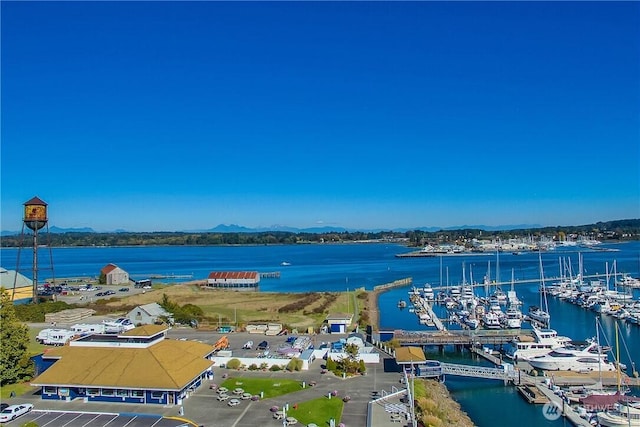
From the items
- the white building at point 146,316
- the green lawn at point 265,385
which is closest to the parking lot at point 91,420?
the green lawn at point 265,385

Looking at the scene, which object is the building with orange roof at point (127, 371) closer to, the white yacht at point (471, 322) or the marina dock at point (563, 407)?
the marina dock at point (563, 407)

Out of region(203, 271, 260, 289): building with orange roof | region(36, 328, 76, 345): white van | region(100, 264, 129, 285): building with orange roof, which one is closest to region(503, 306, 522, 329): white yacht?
region(36, 328, 76, 345): white van

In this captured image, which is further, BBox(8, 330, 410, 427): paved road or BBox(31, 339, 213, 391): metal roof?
BBox(31, 339, 213, 391): metal roof

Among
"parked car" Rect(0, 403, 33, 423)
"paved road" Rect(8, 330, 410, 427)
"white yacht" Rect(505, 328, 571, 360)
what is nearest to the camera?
"paved road" Rect(8, 330, 410, 427)

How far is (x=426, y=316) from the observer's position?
5847 cm

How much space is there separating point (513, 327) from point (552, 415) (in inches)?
923

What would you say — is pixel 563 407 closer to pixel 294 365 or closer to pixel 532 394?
pixel 532 394

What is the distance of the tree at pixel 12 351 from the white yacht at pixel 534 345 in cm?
3276

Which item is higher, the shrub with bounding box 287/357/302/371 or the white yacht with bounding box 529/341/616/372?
the shrub with bounding box 287/357/302/371

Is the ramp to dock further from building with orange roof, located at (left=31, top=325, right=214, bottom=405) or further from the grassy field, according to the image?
the grassy field

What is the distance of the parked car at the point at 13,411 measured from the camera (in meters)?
24.2

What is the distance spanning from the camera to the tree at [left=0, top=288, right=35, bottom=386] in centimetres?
2988

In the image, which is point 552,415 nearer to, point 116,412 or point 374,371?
point 374,371

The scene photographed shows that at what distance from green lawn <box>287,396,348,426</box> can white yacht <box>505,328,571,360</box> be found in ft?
62.5
